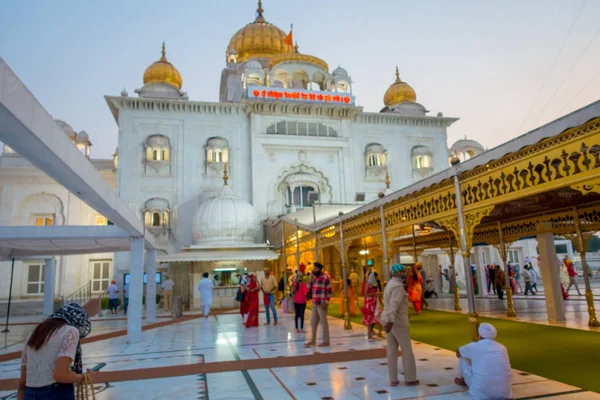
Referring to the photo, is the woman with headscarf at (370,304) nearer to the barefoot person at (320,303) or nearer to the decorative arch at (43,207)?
the barefoot person at (320,303)

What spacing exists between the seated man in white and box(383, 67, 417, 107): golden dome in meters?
25.3

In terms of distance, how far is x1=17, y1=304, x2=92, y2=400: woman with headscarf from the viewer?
251cm

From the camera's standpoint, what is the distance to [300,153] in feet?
77.0

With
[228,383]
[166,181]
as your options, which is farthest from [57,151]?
[166,181]

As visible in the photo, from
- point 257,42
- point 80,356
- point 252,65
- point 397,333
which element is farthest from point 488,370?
point 257,42

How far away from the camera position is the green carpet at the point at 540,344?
4.81 m

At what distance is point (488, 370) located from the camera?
3504 millimetres

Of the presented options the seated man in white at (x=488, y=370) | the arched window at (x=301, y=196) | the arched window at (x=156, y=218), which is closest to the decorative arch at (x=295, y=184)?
the arched window at (x=301, y=196)

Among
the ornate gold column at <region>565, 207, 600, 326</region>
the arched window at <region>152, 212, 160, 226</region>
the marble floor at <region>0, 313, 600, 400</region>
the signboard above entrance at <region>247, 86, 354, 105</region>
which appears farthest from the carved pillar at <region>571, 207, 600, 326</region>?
the arched window at <region>152, 212, 160, 226</region>

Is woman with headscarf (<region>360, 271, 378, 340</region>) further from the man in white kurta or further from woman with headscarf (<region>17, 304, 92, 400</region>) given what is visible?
the man in white kurta

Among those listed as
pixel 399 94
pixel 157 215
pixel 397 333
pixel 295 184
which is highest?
pixel 399 94

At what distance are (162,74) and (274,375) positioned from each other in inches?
884

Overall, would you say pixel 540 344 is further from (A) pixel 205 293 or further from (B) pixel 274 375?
(A) pixel 205 293

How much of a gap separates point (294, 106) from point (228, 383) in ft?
65.3
